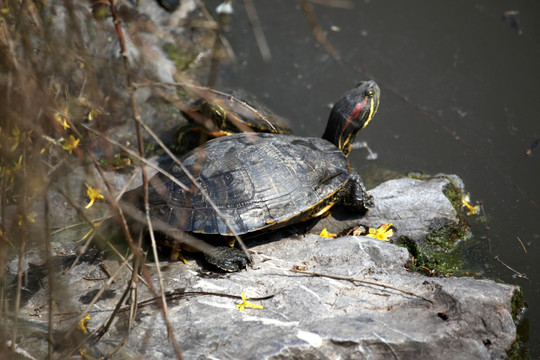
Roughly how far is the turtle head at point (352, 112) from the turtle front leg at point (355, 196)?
2.96ft

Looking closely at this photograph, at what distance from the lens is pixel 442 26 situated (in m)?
7.57

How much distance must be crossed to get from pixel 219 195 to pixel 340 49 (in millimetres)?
4077

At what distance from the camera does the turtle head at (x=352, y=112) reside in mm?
5539

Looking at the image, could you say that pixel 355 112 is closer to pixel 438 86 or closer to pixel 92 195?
pixel 438 86

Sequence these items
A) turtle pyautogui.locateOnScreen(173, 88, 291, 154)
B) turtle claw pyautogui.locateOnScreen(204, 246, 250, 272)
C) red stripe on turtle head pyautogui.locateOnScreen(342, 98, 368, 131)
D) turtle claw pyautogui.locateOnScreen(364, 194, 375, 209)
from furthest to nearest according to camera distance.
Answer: turtle pyautogui.locateOnScreen(173, 88, 291, 154) < red stripe on turtle head pyautogui.locateOnScreen(342, 98, 368, 131) < turtle claw pyautogui.locateOnScreen(364, 194, 375, 209) < turtle claw pyautogui.locateOnScreen(204, 246, 250, 272)

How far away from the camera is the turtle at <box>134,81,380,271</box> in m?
4.10

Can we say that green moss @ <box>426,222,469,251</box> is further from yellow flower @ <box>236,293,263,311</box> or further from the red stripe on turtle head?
yellow flower @ <box>236,293,263,311</box>

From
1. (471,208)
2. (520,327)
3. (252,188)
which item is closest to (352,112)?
(471,208)

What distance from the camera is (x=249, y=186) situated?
4309mm

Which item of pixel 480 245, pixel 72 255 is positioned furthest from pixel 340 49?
pixel 72 255

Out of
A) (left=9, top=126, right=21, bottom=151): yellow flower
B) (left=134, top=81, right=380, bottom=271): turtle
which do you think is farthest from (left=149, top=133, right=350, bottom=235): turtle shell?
(left=9, top=126, right=21, bottom=151): yellow flower

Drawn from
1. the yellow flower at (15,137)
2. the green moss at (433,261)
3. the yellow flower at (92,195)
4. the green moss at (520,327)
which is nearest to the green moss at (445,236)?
the green moss at (433,261)

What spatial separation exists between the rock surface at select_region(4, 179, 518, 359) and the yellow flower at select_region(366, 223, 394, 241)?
0.40 m

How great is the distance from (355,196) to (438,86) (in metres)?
2.88
